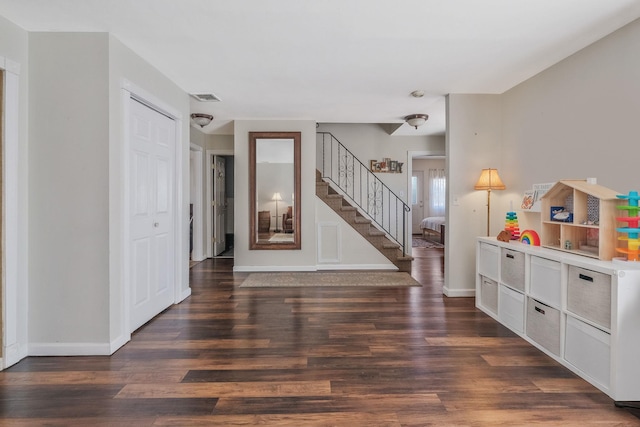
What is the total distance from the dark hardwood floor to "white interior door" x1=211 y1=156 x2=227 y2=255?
373 centimetres

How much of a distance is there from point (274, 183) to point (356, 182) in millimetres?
2149

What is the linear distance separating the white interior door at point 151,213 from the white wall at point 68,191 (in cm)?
36

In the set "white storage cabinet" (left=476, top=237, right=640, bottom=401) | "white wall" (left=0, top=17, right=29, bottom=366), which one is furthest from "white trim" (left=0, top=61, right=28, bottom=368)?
"white storage cabinet" (left=476, top=237, right=640, bottom=401)

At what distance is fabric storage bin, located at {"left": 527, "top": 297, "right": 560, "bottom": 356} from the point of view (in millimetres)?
2580

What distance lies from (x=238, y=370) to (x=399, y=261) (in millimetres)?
3926

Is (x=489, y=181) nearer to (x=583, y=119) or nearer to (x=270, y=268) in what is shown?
(x=583, y=119)

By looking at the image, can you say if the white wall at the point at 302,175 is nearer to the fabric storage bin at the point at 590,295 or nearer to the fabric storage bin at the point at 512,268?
the fabric storage bin at the point at 512,268

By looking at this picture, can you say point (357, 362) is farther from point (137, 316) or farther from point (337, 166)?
point (337, 166)

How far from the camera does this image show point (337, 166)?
23.6ft

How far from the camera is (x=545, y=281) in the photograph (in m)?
2.70

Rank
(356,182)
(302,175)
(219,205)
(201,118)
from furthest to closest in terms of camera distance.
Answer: (219,205)
(356,182)
(302,175)
(201,118)

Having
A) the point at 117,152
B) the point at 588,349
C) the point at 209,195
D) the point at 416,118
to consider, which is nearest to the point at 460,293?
the point at 588,349

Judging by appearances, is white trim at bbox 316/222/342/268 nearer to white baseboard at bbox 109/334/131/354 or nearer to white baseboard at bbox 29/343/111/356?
white baseboard at bbox 109/334/131/354

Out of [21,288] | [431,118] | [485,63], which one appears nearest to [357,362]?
[21,288]
